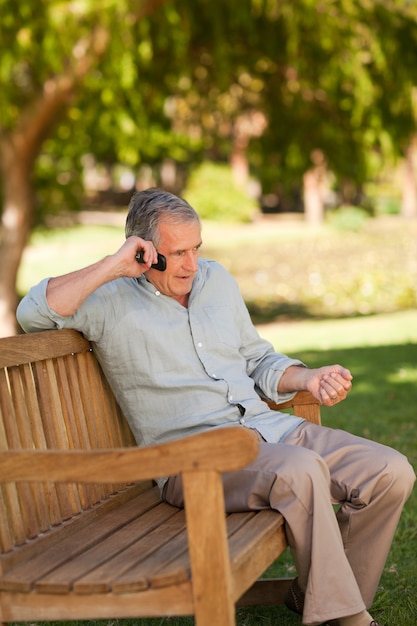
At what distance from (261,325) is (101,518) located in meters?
11.8

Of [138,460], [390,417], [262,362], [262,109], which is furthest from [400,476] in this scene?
[262,109]

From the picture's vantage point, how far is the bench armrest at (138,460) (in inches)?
102

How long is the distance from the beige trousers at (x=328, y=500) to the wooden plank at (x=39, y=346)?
57cm

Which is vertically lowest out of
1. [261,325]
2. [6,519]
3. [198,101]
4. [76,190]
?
[261,325]

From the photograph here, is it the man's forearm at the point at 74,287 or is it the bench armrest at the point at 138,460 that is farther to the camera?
the man's forearm at the point at 74,287

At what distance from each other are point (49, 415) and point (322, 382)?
99 cm

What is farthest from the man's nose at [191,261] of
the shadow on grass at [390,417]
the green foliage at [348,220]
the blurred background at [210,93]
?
the green foliage at [348,220]

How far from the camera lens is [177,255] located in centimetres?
355

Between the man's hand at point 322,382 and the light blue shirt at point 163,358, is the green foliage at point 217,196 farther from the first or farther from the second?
the light blue shirt at point 163,358

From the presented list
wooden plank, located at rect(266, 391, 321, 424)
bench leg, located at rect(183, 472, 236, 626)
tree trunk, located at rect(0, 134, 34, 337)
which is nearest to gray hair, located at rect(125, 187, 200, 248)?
wooden plank, located at rect(266, 391, 321, 424)

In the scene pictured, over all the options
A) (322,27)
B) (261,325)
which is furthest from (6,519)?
(261,325)

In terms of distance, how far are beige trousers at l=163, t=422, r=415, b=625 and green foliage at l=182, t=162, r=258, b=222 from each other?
29.3m

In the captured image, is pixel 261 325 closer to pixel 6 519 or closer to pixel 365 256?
pixel 365 256

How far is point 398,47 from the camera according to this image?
12195 millimetres
